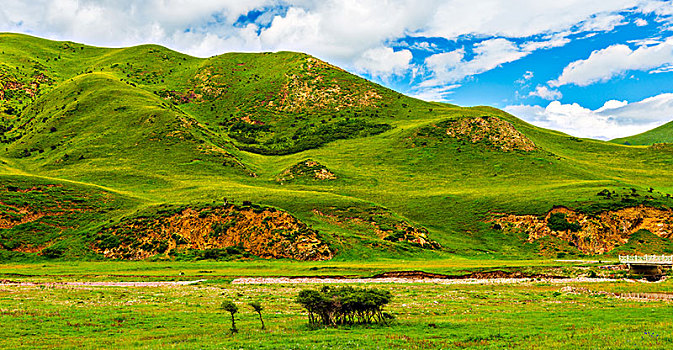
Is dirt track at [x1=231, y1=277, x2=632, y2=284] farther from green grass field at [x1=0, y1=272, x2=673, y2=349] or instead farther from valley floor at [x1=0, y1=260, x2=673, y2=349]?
green grass field at [x1=0, y1=272, x2=673, y2=349]

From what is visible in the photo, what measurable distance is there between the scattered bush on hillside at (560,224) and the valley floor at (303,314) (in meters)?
37.2

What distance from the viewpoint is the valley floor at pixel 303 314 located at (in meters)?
21.9

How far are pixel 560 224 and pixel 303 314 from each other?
81.3m

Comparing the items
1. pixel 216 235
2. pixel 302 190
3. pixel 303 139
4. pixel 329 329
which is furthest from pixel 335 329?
pixel 303 139

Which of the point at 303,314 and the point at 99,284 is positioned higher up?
the point at 99,284

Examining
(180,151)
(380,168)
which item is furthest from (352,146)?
(180,151)

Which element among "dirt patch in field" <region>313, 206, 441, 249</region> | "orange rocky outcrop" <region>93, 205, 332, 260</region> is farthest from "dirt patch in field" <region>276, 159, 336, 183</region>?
"orange rocky outcrop" <region>93, 205, 332, 260</region>

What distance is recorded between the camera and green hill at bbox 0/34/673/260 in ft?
270

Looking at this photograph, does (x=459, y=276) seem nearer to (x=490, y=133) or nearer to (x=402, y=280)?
(x=402, y=280)

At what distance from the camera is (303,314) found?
33656 mm

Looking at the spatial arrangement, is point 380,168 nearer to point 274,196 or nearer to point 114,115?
point 274,196

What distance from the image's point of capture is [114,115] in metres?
175

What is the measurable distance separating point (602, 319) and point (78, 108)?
204 meters

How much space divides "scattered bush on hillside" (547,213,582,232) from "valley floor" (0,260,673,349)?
37.2 metres
